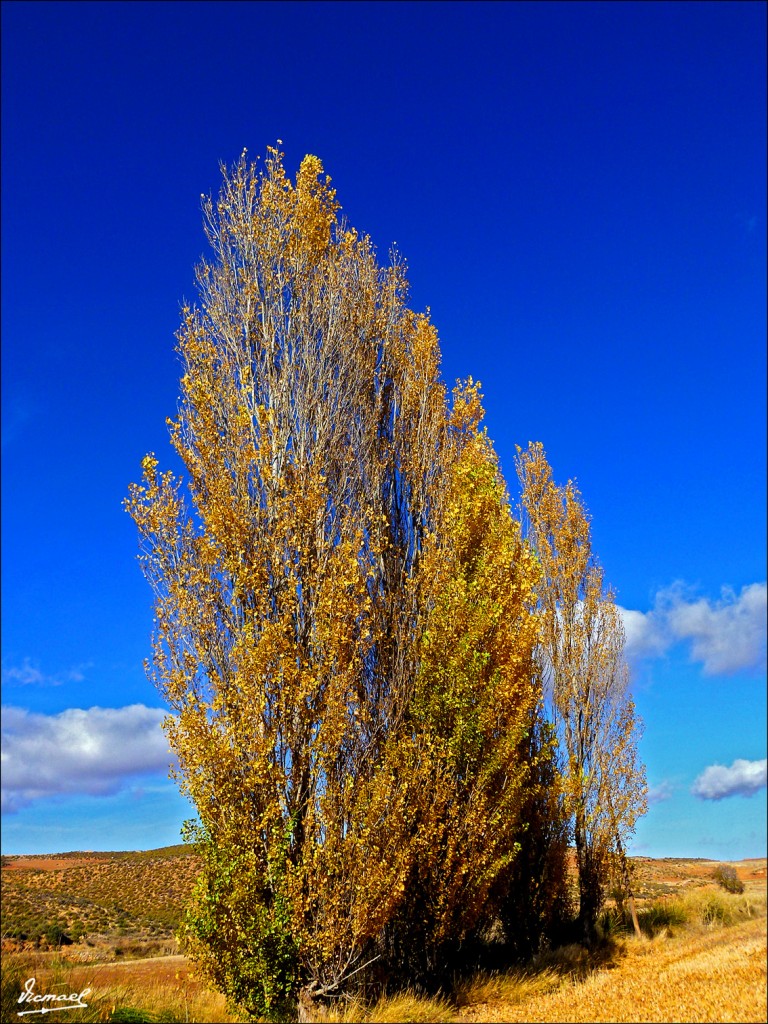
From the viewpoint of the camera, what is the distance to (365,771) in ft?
32.6

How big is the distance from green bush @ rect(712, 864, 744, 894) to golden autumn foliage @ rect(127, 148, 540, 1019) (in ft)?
35.9

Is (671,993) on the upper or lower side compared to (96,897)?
upper

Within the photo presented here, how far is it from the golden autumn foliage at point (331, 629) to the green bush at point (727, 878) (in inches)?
431

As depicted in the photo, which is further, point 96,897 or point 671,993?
point 96,897

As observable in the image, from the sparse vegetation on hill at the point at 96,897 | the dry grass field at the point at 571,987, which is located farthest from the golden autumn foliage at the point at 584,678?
the sparse vegetation on hill at the point at 96,897

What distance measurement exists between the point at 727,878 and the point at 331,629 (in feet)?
61.3

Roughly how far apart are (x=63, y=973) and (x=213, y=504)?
6.66m

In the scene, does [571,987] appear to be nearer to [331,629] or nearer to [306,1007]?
[306,1007]

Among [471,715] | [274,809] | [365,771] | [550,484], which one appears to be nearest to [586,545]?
[550,484]

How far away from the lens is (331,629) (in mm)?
9617

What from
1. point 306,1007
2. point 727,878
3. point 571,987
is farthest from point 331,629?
point 727,878

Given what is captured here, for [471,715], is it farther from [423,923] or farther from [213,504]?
[213,504]

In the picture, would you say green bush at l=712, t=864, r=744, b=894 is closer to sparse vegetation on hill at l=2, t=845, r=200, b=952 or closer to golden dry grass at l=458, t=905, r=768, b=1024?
golden dry grass at l=458, t=905, r=768, b=1024

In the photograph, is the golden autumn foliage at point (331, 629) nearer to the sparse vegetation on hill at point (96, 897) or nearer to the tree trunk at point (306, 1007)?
the tree trunk at point (306, 1007)
